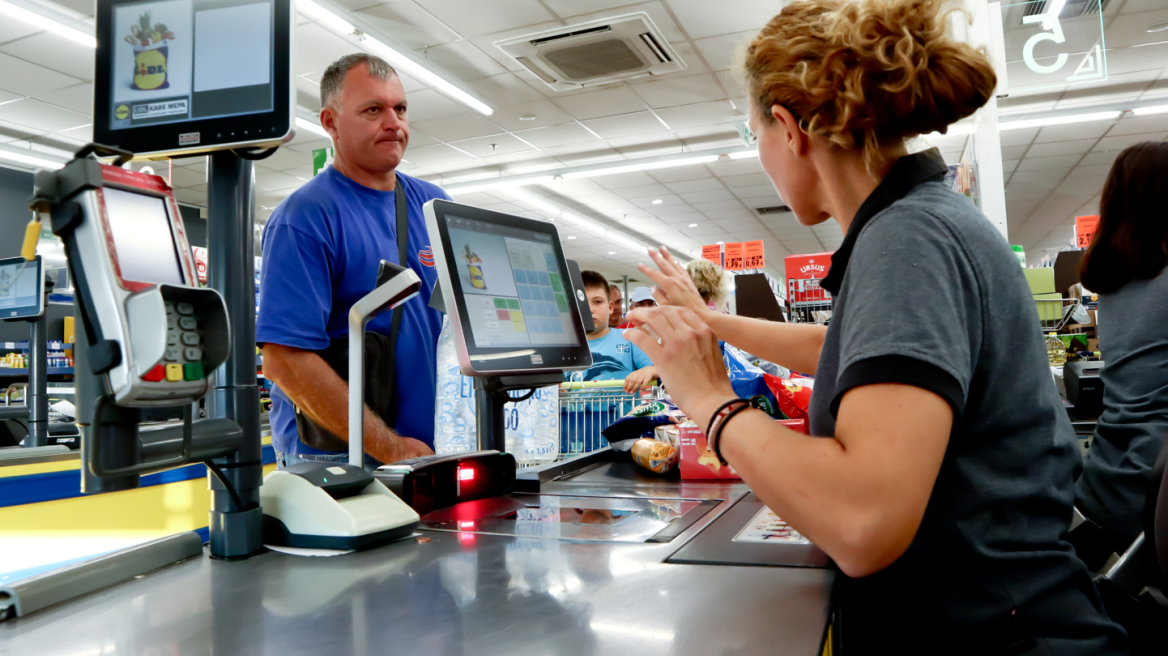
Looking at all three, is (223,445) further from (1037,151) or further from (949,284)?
(1037,151)

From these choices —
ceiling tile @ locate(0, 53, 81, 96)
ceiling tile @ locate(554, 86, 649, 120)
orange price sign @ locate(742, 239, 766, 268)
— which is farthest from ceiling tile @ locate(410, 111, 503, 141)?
orange price sign @ locate(742, 239, 766, 268)

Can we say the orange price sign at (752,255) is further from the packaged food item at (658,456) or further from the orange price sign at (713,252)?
the packaged food item at (658,456)

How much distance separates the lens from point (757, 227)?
14344 mm

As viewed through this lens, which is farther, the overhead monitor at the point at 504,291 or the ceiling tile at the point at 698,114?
the ceiling tile at the point at 698,114

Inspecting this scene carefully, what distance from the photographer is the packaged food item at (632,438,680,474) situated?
70.4 inches

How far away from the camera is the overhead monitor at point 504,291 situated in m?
1.39

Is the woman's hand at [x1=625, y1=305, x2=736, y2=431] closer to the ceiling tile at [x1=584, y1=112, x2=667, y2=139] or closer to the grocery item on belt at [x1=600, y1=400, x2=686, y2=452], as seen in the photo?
the grocery item on belt at [x1=600, y1=400, x2=686, y2=452]

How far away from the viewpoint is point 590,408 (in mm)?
2727

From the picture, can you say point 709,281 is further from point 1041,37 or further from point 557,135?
point 557,135

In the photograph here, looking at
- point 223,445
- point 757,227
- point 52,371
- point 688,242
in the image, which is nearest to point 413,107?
point 52,371

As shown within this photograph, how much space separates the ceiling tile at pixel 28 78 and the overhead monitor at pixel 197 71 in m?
6.76

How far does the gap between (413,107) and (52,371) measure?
13.5ft

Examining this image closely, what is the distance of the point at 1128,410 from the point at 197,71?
2.50 m

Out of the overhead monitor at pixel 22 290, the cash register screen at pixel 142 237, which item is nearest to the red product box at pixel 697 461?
the cash register screen at pixel 142 237
